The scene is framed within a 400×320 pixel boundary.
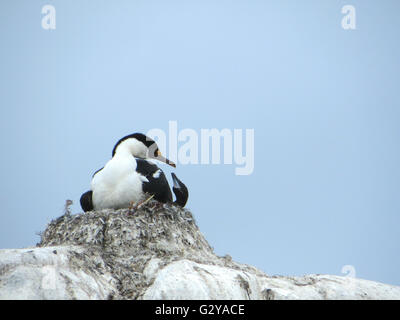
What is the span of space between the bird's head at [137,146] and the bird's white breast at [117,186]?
0.72 m

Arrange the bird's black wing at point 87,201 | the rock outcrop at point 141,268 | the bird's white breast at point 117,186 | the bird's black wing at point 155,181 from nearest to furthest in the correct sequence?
the rock outcrop at point 141,268 < the bird's white breast at point 117,186 < the bird's black wing at point 155,181 < the bird's black wing at point 87,201

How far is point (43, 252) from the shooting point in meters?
7.42

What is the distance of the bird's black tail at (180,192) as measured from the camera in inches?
445

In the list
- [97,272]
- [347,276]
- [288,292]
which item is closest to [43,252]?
[97,272]

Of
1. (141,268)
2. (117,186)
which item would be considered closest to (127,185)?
(117,186)

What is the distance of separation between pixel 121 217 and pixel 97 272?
1.96 metres

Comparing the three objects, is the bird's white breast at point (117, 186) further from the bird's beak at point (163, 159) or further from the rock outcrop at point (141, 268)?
the bird's beak at point (163, 159)

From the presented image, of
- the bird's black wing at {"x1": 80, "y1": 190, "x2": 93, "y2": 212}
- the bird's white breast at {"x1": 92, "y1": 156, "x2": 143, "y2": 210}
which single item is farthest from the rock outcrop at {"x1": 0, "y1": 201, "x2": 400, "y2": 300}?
the bird's black wing at {"x1": 80, "y1": 190, "x2": 93, "y2": 212}

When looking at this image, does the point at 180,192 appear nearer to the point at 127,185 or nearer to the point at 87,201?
the point at 127,185

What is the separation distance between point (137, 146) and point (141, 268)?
4071 mm

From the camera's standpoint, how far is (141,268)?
8453mm

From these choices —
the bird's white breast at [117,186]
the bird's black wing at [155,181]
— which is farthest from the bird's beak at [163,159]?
the bird's white breast at [117,186]
